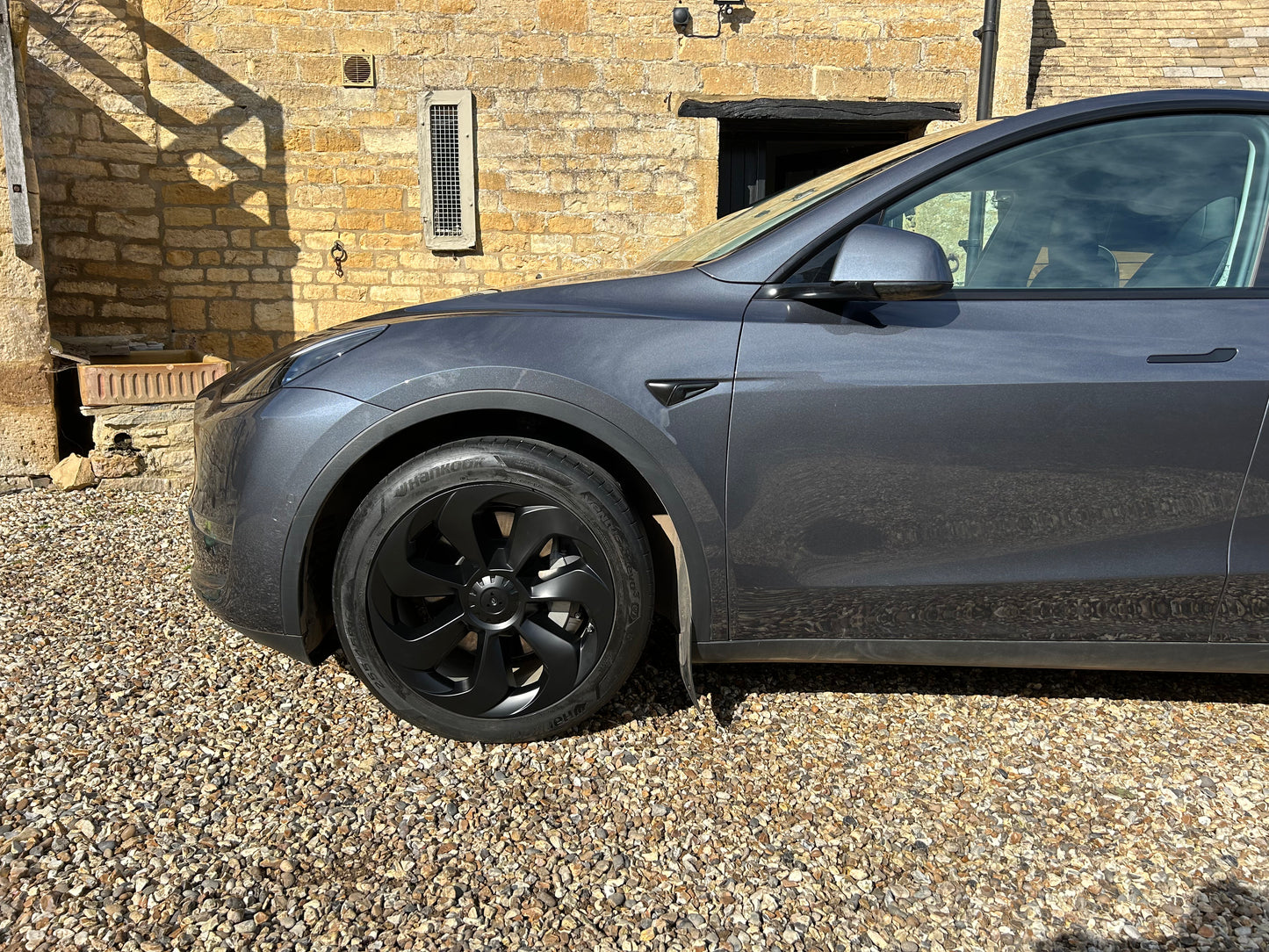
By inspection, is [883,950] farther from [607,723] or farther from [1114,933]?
[607,723]

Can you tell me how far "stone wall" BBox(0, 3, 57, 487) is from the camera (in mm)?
5086

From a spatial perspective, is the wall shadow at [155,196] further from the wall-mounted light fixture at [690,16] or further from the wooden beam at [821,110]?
the wooden beam at [821,110]

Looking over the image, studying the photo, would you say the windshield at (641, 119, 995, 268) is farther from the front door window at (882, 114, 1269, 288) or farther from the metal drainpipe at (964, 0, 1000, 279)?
the metal drainpipe at (964, 0, 1000, 279)

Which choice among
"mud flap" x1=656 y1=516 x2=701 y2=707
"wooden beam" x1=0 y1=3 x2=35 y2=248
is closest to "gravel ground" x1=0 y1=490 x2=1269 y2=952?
"mud flap" x1=656 y1=516 x2=701 y2=707

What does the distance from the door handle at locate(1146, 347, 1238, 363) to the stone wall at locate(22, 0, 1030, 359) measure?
667 cm

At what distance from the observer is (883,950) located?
5.39 feet

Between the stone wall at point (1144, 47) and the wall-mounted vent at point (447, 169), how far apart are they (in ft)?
17.8

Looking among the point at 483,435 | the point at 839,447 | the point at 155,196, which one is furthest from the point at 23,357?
the point at 839,447

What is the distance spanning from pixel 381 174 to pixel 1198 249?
286 inches

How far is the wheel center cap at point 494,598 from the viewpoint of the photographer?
2.16m

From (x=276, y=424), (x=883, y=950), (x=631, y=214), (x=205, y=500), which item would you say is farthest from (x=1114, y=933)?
(x=631, y=214)

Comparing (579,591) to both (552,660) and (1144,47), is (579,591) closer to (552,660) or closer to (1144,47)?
(552,660)

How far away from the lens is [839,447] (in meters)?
2.08

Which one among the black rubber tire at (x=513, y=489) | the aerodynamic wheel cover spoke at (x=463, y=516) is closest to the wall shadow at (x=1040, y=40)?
the black rubber tire at (x=513, y=489)
